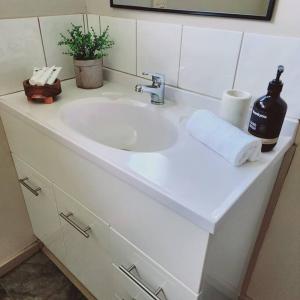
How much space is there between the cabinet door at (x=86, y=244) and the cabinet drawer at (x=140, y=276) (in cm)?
5

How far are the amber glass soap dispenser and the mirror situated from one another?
8.4 inches

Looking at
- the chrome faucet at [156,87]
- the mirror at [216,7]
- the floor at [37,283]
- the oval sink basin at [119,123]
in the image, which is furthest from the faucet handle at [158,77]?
the floor at [37,283]

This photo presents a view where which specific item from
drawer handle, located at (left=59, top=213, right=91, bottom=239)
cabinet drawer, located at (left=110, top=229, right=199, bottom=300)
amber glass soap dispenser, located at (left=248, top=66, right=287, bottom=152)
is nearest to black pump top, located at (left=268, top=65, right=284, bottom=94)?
amber glass soap dispenser, located at (left=248, top=66, right=287, bottom=152)

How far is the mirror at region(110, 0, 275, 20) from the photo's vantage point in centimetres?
76

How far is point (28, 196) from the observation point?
4.17 ft

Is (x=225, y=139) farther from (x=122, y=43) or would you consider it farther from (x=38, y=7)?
(x=38, y=7)

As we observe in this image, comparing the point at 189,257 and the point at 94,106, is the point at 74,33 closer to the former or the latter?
the point at 94,106

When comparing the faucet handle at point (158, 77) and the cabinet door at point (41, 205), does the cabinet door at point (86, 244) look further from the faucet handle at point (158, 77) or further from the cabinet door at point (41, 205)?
the faucet handle at point (158, 77)

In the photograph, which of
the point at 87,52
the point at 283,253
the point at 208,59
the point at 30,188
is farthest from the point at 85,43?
the point at 283,253

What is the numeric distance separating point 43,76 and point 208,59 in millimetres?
608

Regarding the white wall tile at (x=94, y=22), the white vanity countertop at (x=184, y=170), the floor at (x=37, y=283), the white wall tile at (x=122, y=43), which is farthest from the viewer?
the floor at (x=37, y=283)

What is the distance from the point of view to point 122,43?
45.4 inches

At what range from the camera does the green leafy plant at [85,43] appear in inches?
43.6

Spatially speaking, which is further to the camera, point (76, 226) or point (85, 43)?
point (85, 43)
